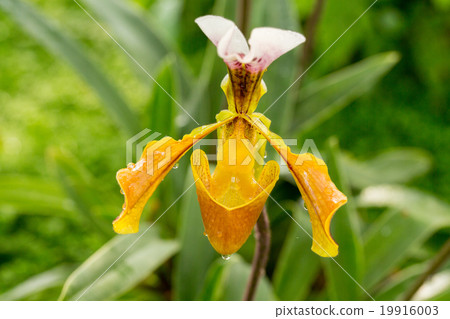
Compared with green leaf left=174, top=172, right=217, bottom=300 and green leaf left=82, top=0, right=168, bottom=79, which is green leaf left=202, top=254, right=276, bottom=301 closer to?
green leaf left=174, top=172, right=217, bottom=300

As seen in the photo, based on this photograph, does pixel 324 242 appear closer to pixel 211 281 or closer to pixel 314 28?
pixel 211 281

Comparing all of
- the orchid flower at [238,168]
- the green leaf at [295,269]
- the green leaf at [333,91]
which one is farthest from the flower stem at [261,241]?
the green leaf at [333,91]

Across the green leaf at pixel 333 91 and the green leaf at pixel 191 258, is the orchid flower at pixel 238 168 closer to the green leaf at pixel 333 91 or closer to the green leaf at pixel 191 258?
the green leaf at pixel 191 258

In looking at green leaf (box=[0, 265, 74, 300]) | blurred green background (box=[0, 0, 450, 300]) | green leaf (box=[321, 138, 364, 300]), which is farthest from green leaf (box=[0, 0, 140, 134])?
green leaf (box=[321, 138, 364, 300])

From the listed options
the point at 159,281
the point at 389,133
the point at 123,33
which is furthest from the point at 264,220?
the point at 389,133
